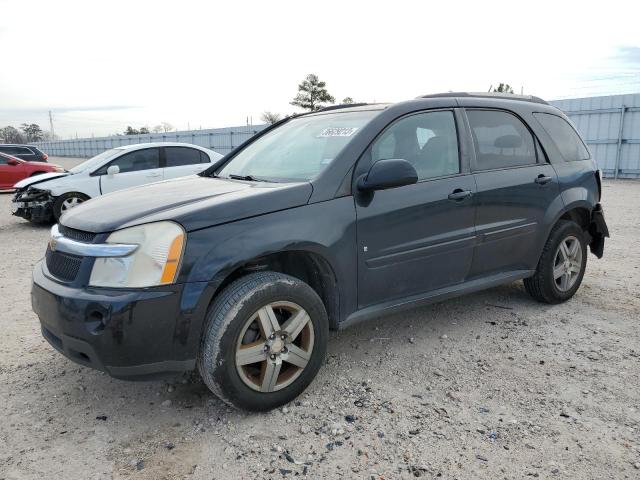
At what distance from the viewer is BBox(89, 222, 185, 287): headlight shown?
2.53 metres

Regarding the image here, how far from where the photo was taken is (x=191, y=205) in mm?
2789

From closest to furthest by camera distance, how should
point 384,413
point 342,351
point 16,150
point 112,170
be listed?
point 384,413, point 342,351, point 112,170, point 16,150

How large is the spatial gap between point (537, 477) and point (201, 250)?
6.23 feet

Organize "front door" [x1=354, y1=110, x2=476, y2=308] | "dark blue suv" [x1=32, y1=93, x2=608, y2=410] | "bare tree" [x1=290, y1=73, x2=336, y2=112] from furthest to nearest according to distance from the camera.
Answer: "bare tree" [x1=290, y1=73, x2=336, y2=112] → "front door" [x1=354, y1=110, x2=476, y2=308] → "dark blue suv" [x1=32, y1=93, x2=608, y2=410]

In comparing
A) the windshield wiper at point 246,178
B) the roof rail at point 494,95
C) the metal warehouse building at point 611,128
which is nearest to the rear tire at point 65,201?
the windshield wiper at point 246,178

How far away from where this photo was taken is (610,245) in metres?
6.88

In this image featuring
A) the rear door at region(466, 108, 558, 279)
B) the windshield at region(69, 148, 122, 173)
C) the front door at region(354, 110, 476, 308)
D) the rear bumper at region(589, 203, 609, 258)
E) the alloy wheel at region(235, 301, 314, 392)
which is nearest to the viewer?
the alloy wheel at region(235, 301, 314, 392)

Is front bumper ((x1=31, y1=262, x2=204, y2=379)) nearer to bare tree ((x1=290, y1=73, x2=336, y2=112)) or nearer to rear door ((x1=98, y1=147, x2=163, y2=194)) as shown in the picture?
rear door ((x1=98, y1=147, x2=163, y2=194))

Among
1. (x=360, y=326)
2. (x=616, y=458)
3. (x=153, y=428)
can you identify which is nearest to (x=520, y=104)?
(x=360, y=326)

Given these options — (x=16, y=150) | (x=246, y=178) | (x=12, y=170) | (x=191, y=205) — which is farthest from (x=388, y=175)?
(x=16, y=150)

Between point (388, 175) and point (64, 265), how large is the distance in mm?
1871

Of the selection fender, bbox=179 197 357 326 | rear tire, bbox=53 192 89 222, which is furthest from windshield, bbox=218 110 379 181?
rear tire, bbox=53 192 89 222

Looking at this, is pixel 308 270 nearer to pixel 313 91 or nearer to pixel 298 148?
pixel 298 148

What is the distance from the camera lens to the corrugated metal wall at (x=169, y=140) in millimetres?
28734
